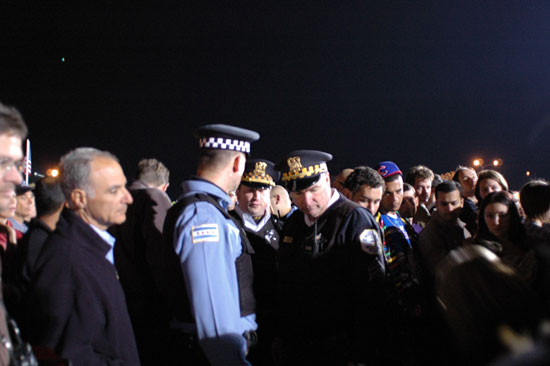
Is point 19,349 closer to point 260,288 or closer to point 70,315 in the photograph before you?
point 70,315

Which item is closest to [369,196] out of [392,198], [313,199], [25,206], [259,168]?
[392,198]

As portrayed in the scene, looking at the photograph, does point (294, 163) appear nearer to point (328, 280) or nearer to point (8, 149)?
point (328, 280)

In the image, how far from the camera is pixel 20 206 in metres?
4.90

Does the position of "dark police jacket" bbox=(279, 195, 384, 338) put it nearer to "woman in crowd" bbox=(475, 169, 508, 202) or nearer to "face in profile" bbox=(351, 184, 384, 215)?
"face in profile" bbox=(351, 184, 384, 215)

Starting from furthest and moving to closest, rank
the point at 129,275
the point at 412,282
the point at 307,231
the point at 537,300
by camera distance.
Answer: the point at 129,275 < the point at 412,282 < the point at 307,231 < the point at 537,300

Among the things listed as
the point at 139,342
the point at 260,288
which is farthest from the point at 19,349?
the point at 139,342

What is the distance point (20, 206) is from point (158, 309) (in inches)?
117

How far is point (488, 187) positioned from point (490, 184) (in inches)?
1.9

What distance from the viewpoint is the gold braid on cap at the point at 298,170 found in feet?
10.3

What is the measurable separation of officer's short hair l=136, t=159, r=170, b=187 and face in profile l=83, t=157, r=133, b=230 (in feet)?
6.75

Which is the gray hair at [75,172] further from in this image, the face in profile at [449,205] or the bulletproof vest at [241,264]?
the face in profile at [449,205]

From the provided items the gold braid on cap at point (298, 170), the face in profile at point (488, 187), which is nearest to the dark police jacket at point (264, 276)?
the gold braid on cap at point (298, 170)

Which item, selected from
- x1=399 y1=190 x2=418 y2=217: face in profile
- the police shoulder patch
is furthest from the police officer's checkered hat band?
x1=399 y1=190 x2=418 y2=217: face in profile

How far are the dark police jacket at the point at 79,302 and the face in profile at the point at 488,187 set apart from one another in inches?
185
